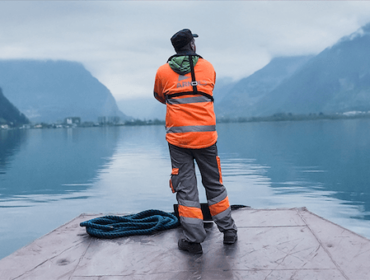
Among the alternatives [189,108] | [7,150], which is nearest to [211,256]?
[189,108]

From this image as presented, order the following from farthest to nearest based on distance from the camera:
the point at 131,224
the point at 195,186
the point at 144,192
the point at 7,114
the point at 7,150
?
the point at 7,114
the point at 7,150
the point at 144,192
the point at 131,224
the point at 195,186

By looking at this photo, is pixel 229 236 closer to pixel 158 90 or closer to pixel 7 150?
pixel 158 90

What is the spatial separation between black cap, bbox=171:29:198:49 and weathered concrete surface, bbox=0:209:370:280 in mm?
1929

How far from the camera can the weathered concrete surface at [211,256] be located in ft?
9.59

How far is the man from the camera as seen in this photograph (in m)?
3.49

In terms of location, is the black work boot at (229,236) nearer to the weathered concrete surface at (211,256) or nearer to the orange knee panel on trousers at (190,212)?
the weathered concrete surface at (211,256)

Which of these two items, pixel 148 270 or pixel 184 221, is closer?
pixel 148 270

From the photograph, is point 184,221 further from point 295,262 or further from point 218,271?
point 295,262

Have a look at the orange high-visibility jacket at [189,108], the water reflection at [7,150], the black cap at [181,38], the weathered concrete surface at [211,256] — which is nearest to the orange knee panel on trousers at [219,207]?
the weathered concrete surface at [211,256]

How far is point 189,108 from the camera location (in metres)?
3.50

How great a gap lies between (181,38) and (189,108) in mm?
684

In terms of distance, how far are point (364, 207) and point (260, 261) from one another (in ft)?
22.7

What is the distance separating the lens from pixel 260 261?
3123 mm

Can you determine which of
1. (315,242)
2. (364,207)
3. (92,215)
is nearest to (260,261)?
(315,242)
